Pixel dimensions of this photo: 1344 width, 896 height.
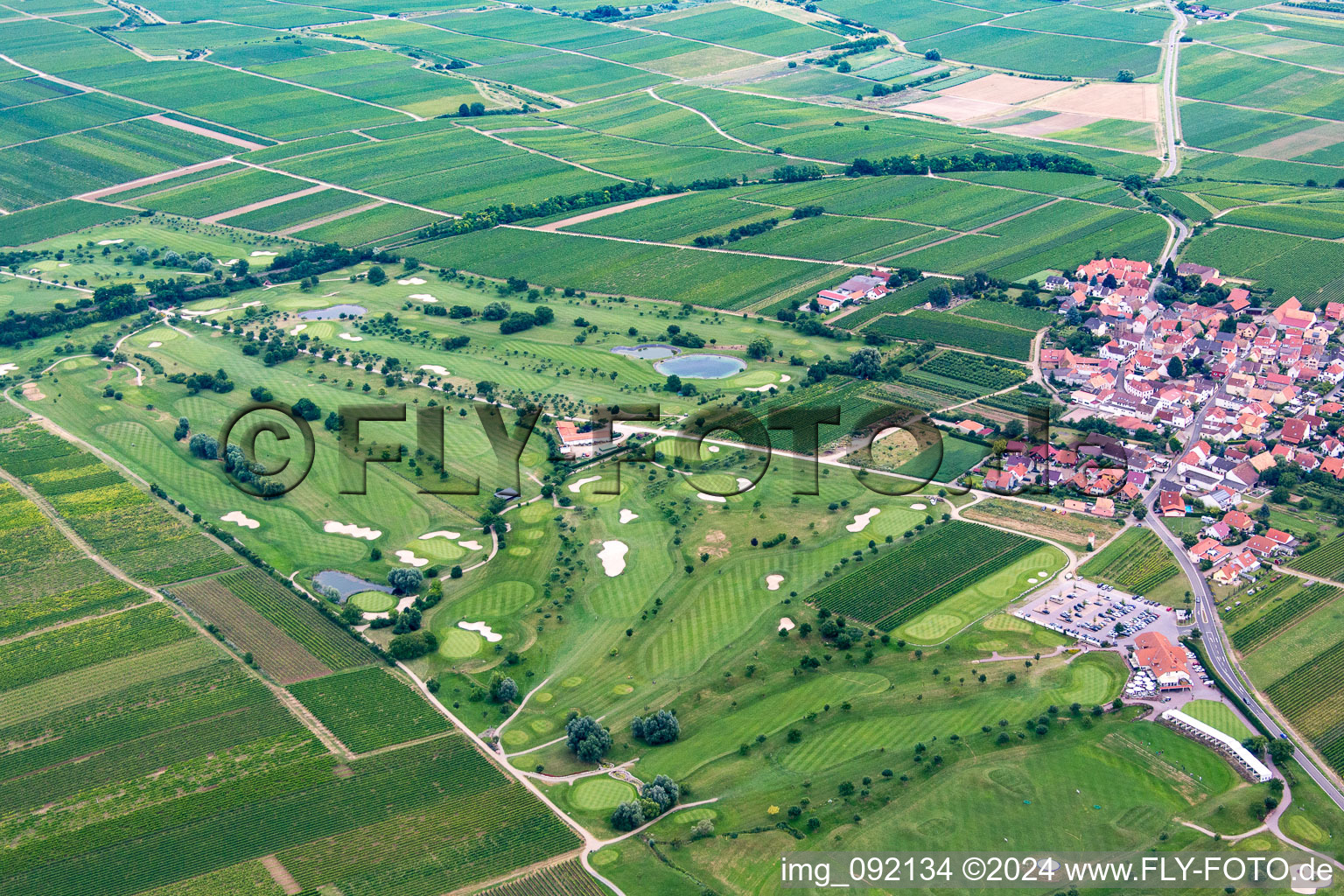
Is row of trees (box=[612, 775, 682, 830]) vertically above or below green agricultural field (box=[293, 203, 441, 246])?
below

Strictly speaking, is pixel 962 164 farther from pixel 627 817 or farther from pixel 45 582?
pixel 627 817

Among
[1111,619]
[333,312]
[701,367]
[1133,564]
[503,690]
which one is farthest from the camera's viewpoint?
[333,312]

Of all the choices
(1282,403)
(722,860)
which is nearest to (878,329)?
(1282,403)

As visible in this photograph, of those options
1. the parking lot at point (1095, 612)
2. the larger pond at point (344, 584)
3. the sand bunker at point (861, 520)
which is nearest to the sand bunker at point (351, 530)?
the larger pond at point (344, 584)

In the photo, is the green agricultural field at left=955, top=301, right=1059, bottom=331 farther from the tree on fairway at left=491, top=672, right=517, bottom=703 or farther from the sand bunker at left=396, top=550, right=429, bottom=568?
the tree on fairway at left=491, top=672, right=517, bottom=703

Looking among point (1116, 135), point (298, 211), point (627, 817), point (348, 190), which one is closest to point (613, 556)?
point (627, 817)

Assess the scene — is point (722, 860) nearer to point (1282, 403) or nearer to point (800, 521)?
point (800, 521)

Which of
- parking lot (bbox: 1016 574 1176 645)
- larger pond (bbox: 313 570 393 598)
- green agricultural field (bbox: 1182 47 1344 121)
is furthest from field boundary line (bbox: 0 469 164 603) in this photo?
green agricultural field (bbox: 1182 47 1344 121)
